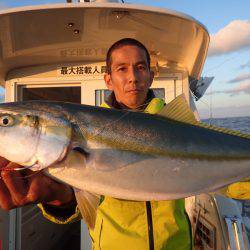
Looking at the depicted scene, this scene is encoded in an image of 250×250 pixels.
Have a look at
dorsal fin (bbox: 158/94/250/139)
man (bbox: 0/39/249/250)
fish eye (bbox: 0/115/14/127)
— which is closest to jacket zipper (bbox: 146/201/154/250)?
man (bbox: 0/39/249/250)

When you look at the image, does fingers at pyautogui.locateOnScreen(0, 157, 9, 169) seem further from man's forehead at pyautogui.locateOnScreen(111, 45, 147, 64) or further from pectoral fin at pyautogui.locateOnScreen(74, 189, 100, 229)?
man's forehead at pyautogui.locateOnScreen(111, 45, 147, 64)

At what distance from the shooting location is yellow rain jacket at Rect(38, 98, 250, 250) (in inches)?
99.4

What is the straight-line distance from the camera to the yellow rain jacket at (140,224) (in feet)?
8.29

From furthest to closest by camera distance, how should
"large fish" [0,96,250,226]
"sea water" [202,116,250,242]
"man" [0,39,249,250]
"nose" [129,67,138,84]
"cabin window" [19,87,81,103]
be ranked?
"cabin window" [19,87,81,103] → "sea water" [202,116,250,242] → "nose" [129,67,138,84] → "man" [0,39,249,250] → "large fish" [0,96,250,226]

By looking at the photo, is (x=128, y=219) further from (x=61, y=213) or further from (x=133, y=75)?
(x=133, y=75)

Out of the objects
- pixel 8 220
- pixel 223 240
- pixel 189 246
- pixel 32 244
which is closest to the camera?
pixel 189 246

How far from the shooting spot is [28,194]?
87.9 inches

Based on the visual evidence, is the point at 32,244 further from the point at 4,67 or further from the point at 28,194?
the point at 28,194

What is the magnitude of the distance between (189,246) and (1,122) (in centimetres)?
177

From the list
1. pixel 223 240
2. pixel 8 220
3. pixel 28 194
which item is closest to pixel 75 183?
pixel 28 194

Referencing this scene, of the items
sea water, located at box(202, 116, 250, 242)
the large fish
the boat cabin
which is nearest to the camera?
the large fish

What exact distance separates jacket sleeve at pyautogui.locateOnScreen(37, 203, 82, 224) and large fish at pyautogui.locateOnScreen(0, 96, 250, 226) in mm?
541

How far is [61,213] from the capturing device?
2.54 m

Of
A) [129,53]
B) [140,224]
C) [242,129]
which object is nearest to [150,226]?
[140,224]
